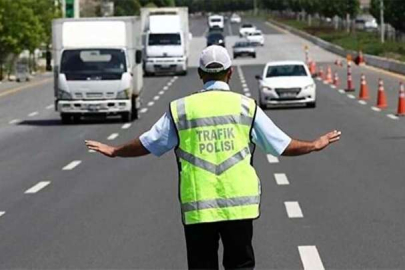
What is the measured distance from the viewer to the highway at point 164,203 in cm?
1150

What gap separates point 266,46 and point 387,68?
1688 inches

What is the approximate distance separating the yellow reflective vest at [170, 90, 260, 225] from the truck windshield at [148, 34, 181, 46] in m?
55.6

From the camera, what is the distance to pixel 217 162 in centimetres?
660

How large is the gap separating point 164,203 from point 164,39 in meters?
47.7

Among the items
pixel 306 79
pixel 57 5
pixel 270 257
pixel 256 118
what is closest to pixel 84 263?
pixel 270 257

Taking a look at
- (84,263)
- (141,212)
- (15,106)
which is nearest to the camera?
(84,263)

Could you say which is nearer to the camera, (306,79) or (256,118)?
(256,118)

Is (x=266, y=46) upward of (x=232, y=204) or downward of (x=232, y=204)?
downward

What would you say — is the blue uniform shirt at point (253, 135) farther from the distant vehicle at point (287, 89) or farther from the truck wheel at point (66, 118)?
the distant vehicle at point (287, 89)

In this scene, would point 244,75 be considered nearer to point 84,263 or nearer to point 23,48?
point 23,48

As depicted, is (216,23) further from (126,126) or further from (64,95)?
(126,126)

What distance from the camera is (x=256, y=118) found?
6.74 metres

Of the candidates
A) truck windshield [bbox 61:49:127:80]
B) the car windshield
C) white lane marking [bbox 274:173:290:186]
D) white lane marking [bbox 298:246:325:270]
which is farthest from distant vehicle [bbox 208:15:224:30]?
white lane marking [bbox 298:246:325:270]

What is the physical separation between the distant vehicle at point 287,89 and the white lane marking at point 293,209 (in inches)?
809
